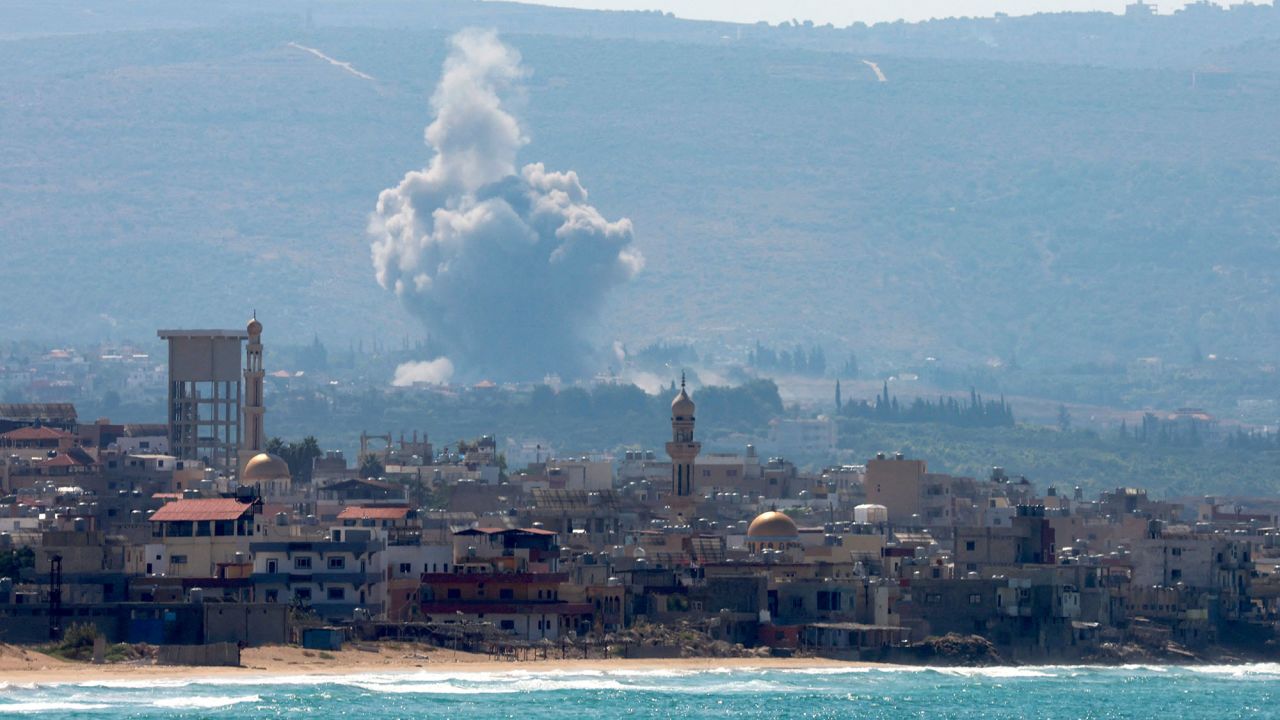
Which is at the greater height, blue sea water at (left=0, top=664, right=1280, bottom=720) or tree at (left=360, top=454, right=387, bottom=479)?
tree at (left=360, top=454, right=387, bottom=479)

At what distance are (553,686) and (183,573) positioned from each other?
13.9 metres

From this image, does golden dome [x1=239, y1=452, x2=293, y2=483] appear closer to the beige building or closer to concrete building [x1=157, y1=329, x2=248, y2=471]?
concrete building [x1=157, y1=329, x2=248, y2=471]

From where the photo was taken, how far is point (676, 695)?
106750 millimetres

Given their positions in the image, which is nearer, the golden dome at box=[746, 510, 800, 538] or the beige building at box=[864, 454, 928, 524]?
the golden dome at box=[746, 510, 800, 538]

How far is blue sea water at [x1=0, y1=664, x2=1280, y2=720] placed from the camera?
97.8 m

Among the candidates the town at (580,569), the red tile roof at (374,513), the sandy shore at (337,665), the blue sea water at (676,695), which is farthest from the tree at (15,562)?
the red tile roof at (374,513)

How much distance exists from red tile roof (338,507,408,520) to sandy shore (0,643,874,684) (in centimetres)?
1612

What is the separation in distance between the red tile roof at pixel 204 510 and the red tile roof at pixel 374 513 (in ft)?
29.1

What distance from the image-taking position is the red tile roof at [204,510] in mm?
117188

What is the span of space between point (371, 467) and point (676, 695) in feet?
232

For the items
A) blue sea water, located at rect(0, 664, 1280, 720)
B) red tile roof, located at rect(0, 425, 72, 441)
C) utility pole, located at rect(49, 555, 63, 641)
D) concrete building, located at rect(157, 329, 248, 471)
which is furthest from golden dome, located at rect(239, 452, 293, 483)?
utility pole, located at rect(49, 555, 63, 641)

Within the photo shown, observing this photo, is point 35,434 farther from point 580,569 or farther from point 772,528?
point 580,569

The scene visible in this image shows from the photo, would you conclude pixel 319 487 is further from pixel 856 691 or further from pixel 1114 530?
pixel 856 691

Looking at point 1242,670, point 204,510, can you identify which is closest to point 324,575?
point 204,510
